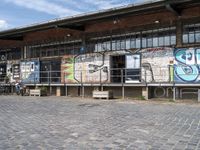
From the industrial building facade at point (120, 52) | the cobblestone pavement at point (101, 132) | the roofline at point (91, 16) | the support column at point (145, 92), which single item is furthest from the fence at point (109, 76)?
the cobblestone pavement at point (101, 132)

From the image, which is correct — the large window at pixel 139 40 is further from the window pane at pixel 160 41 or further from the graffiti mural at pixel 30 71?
the graffiti mural at pixel 30 71

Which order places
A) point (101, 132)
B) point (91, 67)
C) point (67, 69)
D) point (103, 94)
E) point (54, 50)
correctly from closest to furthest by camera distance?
point (101, 132)
point (103, 94)
point (91, 67)
point (67, 69)
point (54, 50)

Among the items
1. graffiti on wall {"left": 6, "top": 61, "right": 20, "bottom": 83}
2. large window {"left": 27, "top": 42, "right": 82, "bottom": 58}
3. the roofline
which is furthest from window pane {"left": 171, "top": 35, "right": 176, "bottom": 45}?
graffiti on wall {"left": 6, "top": 61, "right": 20, "bottom": 83}

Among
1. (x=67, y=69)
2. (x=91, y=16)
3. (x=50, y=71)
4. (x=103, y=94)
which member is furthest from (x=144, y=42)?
(x=50, y=71)

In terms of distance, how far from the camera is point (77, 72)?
985 inches

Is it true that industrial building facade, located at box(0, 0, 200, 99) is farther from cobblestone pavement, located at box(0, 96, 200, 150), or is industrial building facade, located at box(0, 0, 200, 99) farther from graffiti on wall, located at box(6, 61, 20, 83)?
cobblestone pavement, located at box(0, 96, 200, 150)

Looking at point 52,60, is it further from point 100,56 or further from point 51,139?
point 51,139

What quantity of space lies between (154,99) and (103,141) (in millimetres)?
12995

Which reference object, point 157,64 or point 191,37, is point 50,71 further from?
point 191,37

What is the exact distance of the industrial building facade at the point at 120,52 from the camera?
64.0ft

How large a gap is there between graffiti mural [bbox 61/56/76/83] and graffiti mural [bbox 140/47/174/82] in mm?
6239

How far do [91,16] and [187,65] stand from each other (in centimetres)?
709

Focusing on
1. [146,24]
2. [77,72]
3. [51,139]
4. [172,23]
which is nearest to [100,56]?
[77,72]

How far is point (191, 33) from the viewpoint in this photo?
1944 cm
